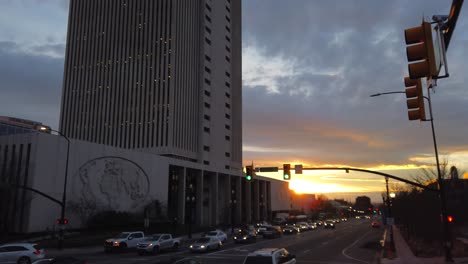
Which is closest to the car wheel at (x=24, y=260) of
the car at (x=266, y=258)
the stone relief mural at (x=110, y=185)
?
the car at (x=266, y=258)

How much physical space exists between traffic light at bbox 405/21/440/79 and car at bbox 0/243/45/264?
2751 cm

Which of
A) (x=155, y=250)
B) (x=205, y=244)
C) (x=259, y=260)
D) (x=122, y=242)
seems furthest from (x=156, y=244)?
(x=259, y=260)

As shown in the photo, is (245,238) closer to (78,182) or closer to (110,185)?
(78,182)

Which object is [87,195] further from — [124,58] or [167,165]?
[124,58]

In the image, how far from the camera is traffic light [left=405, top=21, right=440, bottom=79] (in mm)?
6312

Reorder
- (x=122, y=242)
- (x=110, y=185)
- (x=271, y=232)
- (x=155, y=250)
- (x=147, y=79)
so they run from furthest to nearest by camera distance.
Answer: (x=147, y=79) < (x=110, y=185) < (x=271, y=232) < (x=122, y=242) < (x=155, y=250)

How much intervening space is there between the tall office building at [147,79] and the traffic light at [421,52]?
86.3 metres

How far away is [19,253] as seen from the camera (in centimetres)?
2645

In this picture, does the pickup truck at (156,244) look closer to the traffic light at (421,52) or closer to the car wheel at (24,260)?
the car wheel at (24,260)

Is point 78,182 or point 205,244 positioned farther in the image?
point 78,182

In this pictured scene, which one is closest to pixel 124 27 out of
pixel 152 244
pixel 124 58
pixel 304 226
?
pixel 124 58

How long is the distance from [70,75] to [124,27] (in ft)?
63.7

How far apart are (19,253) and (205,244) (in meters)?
14.7

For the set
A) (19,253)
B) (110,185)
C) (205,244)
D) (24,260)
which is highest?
(110,185)
